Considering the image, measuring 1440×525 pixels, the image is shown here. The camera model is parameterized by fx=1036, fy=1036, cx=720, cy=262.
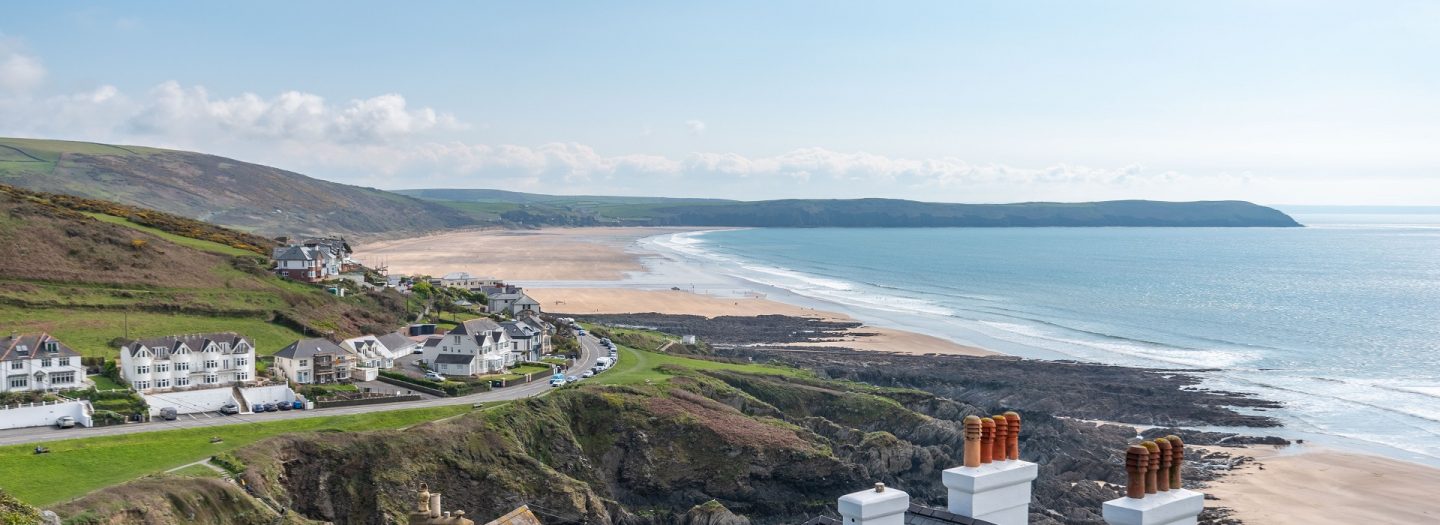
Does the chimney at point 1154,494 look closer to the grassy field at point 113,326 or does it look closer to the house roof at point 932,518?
the house roof at point 932,518

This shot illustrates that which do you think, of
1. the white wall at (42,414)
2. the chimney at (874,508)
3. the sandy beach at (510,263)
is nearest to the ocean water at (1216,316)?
the sandy beach at (510,263)

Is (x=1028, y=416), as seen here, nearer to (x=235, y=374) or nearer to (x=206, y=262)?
(x=235, y=374)

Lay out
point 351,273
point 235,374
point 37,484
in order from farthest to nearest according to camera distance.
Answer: point 351,273 < point 235,374 < point 37,484

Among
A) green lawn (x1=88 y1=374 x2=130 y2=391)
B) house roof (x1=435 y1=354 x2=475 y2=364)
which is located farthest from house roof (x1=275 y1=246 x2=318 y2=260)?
green lawn (x1=88 y1=374 x2=130 y2=391)

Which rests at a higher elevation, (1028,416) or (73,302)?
(73,302)

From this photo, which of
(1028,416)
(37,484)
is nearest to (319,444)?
(37,484)

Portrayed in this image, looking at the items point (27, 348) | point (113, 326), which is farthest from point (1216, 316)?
point (27, 348)

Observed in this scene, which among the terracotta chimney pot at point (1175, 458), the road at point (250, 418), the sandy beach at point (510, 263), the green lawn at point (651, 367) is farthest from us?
the sandy beach at point (510, 263)
